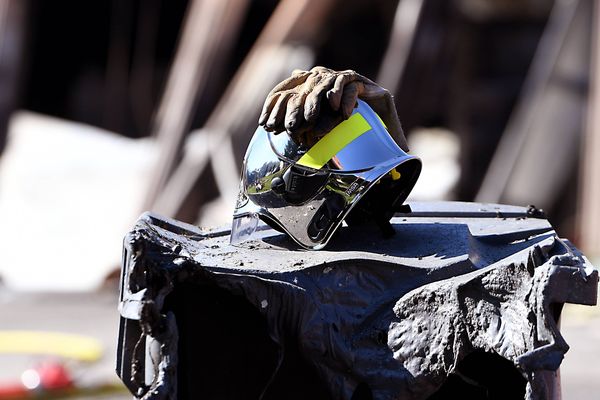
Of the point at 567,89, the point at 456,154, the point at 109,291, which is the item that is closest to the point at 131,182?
the point at 109,291

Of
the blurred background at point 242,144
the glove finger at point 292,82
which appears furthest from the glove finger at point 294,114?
the blurred background at point 242,144

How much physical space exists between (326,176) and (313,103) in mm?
170

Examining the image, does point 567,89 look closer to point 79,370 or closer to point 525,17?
point 525,17

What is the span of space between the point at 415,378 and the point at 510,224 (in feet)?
1.77

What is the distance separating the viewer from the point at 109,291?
7543mm

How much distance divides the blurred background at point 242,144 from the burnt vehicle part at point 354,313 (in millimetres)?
2640

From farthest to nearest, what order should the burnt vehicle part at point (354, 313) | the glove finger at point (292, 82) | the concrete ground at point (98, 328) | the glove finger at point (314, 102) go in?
the concrete ground at point (98, 328), the glove finger at point (292, 82), the glove finger at point (314, 102), the burnt vehicle part at point (354, 313)

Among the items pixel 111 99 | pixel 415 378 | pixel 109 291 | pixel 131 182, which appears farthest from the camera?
pixel 111 99

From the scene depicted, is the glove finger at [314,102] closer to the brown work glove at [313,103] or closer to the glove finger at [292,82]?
the brown work glove at [313,103]

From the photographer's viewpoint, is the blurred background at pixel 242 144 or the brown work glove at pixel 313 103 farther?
the blurred background at pixel 242 144

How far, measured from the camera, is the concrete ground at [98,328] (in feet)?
17.0

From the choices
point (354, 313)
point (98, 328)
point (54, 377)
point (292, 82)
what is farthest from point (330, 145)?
point (98, 328)

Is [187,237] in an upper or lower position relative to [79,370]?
lower

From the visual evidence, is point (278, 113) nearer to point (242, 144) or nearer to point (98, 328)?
point (98, 328)
